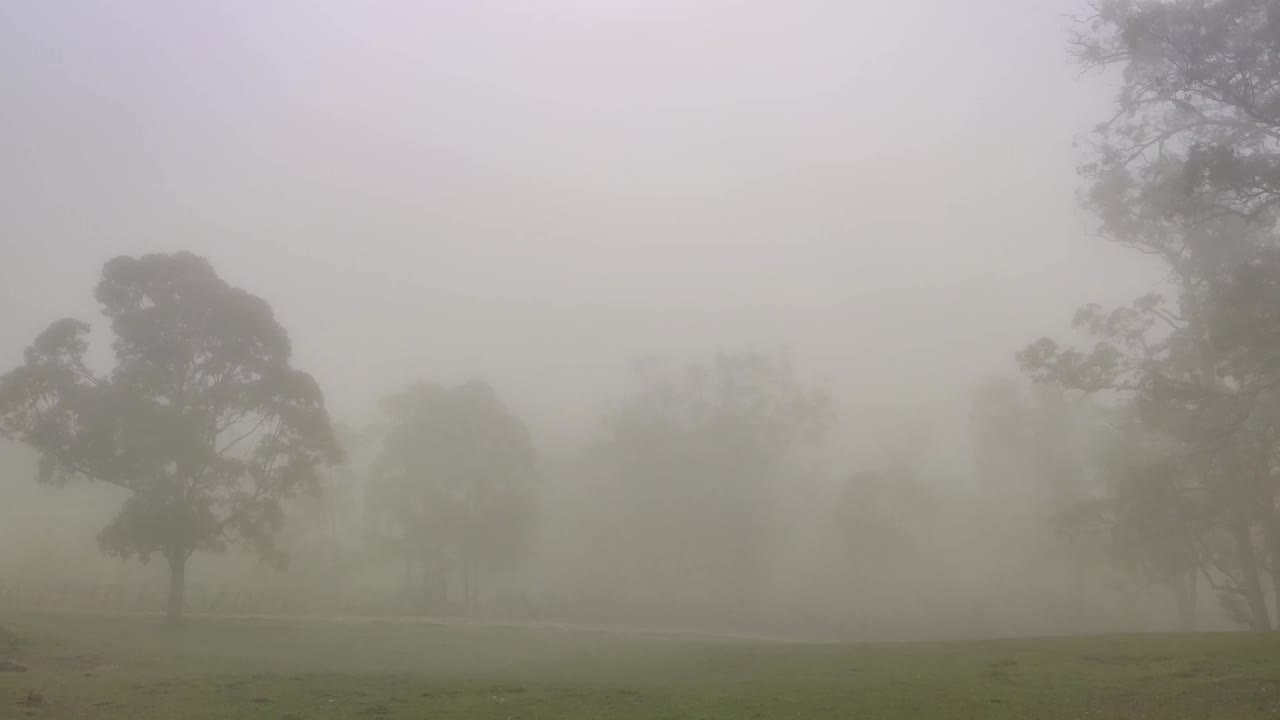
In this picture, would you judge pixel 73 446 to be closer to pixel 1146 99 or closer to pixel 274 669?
pixel 274 669

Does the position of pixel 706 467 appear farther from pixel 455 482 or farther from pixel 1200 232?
pixel 1200 232

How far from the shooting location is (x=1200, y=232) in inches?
1457

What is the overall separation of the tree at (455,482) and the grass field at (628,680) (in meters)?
25.9

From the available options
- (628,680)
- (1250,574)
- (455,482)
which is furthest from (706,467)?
(628,680)

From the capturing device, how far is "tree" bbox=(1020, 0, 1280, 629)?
24.6 meters

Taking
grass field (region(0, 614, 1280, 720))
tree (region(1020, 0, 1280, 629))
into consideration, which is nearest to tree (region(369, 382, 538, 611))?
grass field (region(0, 614, 1280, 720))

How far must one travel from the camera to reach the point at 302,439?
41125 millimetres

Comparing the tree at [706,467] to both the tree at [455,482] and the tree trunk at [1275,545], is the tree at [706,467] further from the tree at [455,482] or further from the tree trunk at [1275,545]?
the tree trunk at [1275,545]

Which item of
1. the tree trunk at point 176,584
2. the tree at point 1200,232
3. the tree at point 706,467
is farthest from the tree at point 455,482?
A: the tree at point 1200,232

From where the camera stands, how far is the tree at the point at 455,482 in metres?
60.5

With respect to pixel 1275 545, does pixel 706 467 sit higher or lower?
higher

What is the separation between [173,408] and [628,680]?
2609 cm

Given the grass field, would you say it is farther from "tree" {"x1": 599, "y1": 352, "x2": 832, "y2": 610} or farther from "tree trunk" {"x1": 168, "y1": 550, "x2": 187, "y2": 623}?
"tree" {"x1": 599, "y1": 352, "x2": 832, "y2": 610}

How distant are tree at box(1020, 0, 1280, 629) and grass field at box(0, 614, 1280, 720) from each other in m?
10.6
